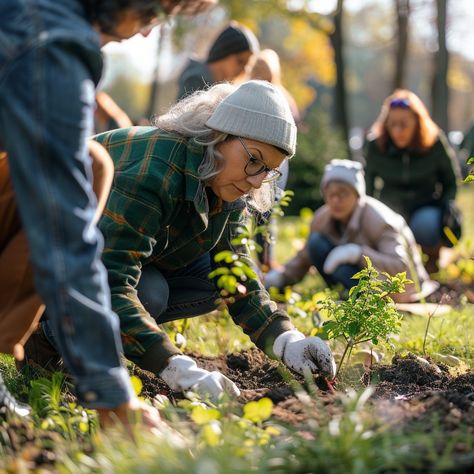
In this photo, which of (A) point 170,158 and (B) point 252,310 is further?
(B) point 252,310

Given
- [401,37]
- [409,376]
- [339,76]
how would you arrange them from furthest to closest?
[401,37], [339,76], [409,376]

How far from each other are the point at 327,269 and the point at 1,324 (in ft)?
11.8

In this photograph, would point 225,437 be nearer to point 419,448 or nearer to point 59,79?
point 419,448

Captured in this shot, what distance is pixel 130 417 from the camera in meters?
2.04

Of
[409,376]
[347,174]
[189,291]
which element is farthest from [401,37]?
[409,376]

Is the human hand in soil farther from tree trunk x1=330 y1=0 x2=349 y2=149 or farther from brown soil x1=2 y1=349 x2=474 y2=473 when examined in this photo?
tree trunk x1=330 y1=0 x2=349 y2=149

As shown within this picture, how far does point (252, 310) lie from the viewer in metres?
3.27

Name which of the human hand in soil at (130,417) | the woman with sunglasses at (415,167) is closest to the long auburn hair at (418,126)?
the woman with sunglasses at (415,167)

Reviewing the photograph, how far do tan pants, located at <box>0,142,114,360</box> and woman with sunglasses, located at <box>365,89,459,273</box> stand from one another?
4973 mm

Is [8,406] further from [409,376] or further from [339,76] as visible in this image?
[339,76]

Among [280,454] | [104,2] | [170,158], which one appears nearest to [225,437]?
[280,454]

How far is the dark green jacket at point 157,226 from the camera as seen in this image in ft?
8.84

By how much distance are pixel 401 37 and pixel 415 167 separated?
33.7 feet

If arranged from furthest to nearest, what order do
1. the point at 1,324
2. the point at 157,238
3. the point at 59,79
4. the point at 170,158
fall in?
1. the point at 157,238
2. the point at 170,158
3. the point at 1,324
4. the point at 59,79
